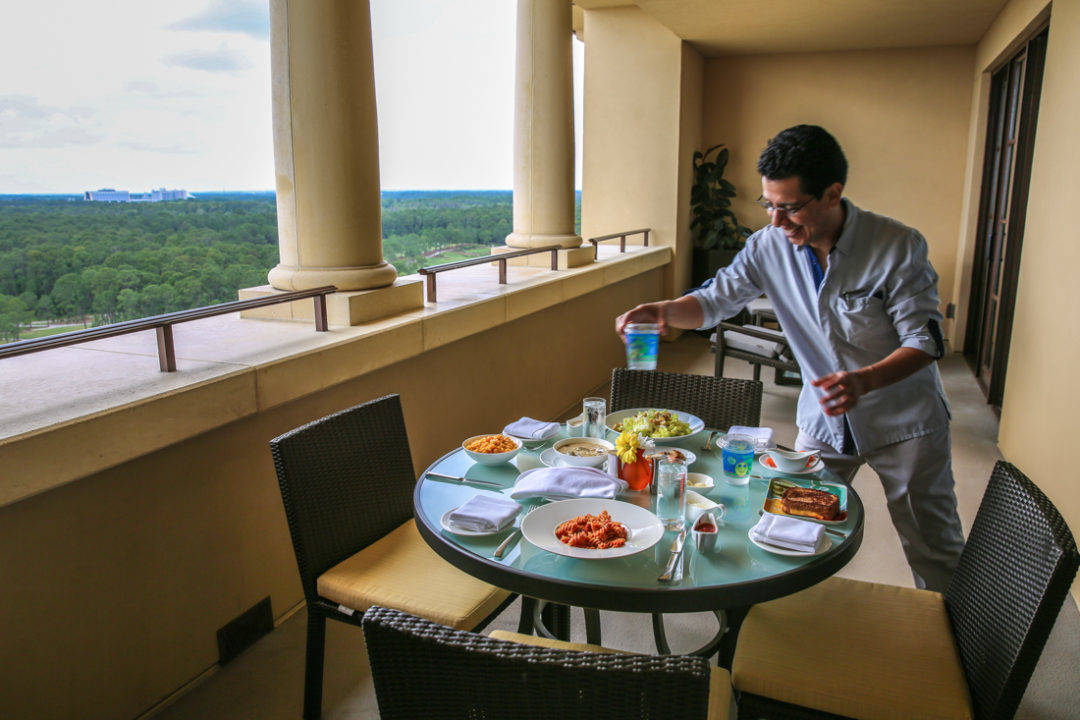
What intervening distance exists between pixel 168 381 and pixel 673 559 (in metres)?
1.41

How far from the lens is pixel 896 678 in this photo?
150 centimetres

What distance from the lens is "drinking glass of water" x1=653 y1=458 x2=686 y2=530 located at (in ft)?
5.46

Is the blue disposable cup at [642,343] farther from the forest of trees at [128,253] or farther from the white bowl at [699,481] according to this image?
the forest of trees at [128,253]

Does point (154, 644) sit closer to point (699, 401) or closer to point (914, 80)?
point (699, 401)

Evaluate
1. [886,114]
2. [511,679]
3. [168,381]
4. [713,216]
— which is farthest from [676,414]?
[886,114]

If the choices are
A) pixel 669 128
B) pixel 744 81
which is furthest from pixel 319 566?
pixel 744 81

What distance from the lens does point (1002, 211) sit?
5375 millimetres

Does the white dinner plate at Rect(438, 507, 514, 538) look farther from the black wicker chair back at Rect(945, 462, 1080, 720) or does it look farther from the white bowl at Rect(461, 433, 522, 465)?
the black wicker chair back at Rect(945, 462, 1080, 720)

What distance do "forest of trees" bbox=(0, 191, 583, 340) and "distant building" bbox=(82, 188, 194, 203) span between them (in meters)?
0.03

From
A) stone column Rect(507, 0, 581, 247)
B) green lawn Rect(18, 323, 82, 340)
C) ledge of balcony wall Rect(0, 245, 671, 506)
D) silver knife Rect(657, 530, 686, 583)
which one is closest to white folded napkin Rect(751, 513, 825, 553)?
silver knife Rect(657, 530, 686, 583)

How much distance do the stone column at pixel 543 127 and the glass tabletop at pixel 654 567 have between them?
3.37 meters

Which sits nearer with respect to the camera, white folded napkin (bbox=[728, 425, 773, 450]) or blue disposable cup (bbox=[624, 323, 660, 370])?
white folded napkin (bbox=[728, 425, 773, 450])

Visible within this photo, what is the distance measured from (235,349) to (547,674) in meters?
1.80

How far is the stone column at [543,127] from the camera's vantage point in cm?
459
